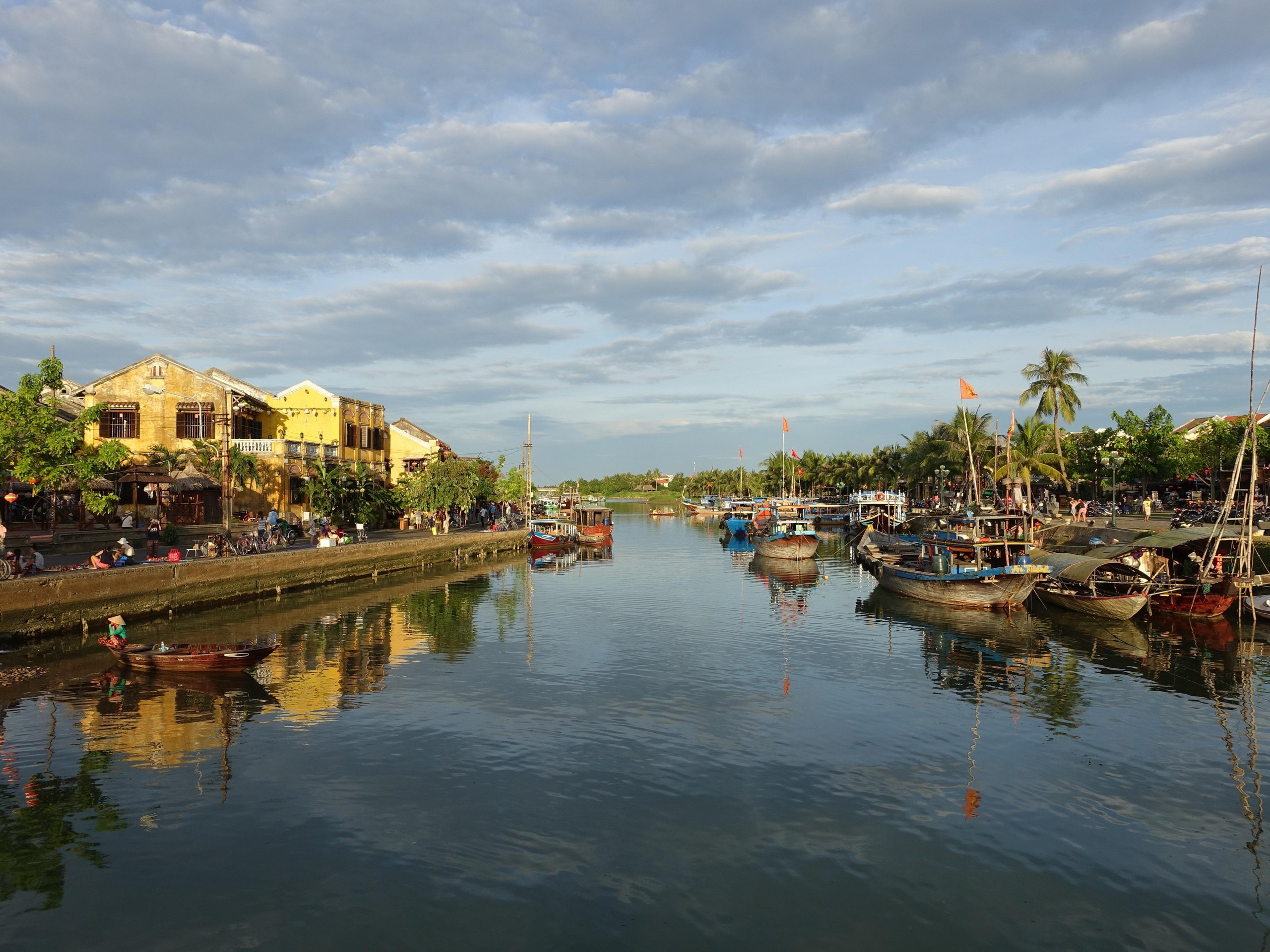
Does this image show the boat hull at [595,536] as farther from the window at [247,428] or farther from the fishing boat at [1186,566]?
the fishing boat at [1186,566]

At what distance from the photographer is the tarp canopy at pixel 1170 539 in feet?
109

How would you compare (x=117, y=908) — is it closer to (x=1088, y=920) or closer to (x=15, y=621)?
(x=1088, y=920)

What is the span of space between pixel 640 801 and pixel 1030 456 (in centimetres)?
6074

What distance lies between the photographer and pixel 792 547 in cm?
5934

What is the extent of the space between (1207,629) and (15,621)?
142ft

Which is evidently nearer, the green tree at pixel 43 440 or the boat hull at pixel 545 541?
the green tree at pixel 43 440

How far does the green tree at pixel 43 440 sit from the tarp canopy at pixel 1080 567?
139 feet

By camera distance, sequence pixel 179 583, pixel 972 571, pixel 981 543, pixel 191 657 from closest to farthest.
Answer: pixel 191 657, pixel 179 583, pixel 981 543, pixel 972 571

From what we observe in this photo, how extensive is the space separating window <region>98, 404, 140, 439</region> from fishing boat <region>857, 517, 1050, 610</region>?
155 ft

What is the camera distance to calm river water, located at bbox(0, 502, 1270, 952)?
11.1 meters

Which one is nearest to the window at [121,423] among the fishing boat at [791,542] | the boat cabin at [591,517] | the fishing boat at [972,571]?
the boat cabin at [591,517]

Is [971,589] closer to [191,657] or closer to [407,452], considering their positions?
[191,657]

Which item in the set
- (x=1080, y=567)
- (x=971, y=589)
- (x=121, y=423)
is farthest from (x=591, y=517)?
(x=1080, y=567)

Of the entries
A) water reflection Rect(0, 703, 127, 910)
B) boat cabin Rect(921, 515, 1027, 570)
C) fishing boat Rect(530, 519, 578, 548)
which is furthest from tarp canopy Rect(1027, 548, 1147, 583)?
fishing boat Rect(530, 519, 578, 548)
